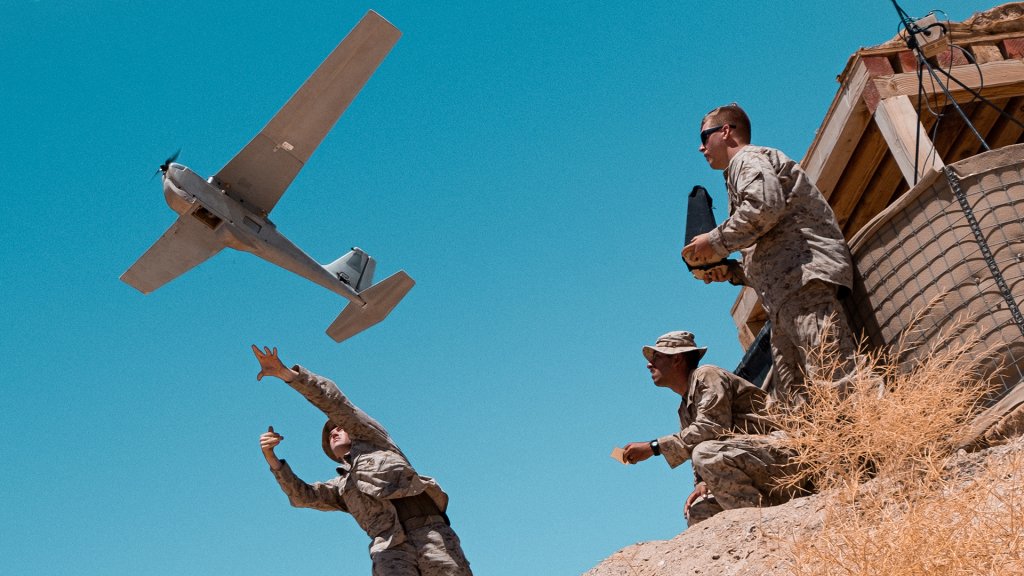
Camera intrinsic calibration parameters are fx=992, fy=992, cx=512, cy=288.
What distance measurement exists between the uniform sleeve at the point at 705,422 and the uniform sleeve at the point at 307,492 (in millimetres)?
2490

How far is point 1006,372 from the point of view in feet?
14.5

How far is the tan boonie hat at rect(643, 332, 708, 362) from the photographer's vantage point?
550 centimetres

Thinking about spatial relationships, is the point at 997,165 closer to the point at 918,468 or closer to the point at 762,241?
the point at 762,241

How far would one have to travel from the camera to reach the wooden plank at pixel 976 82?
8.43m

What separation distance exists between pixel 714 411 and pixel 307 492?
287 centimetres

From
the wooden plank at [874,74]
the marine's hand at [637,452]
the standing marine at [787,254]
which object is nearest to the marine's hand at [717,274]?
the standing marine at [787,254]

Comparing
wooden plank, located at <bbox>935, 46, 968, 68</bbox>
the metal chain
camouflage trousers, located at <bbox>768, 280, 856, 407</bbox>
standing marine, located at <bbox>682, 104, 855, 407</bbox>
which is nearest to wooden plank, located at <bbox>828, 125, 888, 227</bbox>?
wooden plank, located at <bbox>935, 46, 968, 68</bbox>

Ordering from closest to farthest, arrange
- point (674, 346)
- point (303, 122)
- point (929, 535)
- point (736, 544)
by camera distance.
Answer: point (929, 535) → point (736, 544) → point (674, 346) → point (303, 122)

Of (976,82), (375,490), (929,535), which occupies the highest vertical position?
(976,82)

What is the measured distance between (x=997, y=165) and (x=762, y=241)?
3.85 feet

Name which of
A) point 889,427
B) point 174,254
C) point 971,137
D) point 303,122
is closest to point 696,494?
point 889,427

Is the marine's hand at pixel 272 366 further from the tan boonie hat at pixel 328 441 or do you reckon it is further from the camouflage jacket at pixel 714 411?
the camouflage jacket at pixel 714 411

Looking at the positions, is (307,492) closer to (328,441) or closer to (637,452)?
(328,441)

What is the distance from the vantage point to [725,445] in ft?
15.9
